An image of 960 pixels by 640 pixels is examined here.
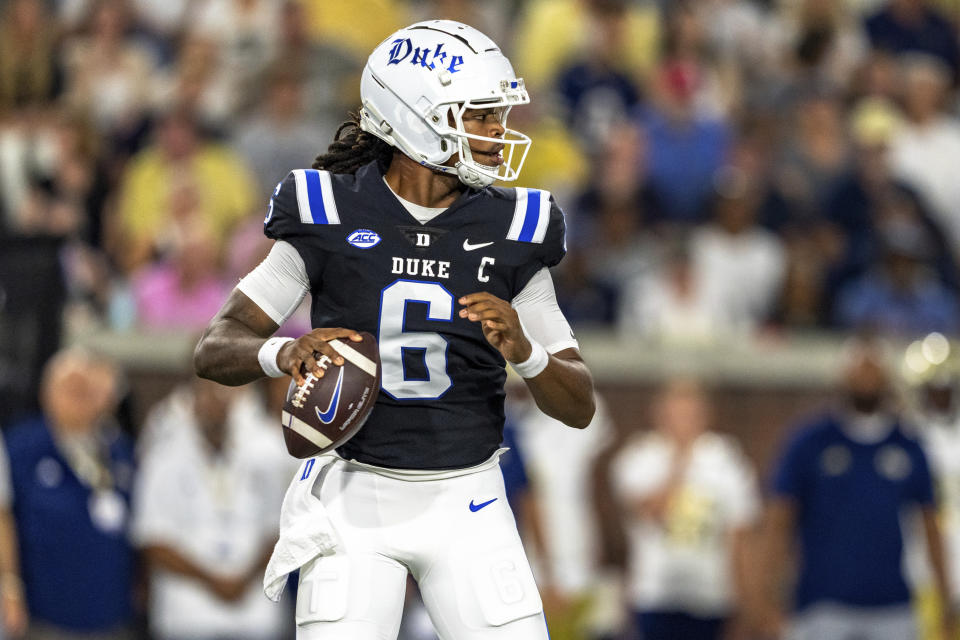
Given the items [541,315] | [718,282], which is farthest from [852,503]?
[541,315]

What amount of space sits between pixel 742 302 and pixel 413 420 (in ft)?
19.0

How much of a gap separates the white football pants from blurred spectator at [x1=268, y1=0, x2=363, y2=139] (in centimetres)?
677

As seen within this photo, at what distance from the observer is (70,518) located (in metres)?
7.05

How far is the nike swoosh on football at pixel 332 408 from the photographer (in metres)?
3.74

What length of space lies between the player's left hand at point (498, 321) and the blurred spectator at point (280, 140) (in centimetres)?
638

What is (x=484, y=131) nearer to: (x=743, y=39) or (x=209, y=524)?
(x=209, y=524)

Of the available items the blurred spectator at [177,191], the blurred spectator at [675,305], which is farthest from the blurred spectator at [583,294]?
the blurred spectator at [177,191]

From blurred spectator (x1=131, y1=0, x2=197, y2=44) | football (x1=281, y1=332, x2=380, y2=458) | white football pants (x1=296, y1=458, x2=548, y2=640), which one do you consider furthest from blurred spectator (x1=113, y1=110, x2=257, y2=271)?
football (x1=281, y1=332, x2=380, y2=458)

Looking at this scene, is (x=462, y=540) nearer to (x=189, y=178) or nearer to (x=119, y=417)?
(x=119, y=417)

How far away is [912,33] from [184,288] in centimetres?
547

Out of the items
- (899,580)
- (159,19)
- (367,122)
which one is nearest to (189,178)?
(159,19)

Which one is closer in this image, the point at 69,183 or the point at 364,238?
the point at 364,238

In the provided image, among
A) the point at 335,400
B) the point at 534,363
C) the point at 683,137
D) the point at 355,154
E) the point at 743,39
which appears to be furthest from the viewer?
the point at 743,39

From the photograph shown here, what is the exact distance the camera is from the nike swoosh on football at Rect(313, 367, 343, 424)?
3736 millimetres
